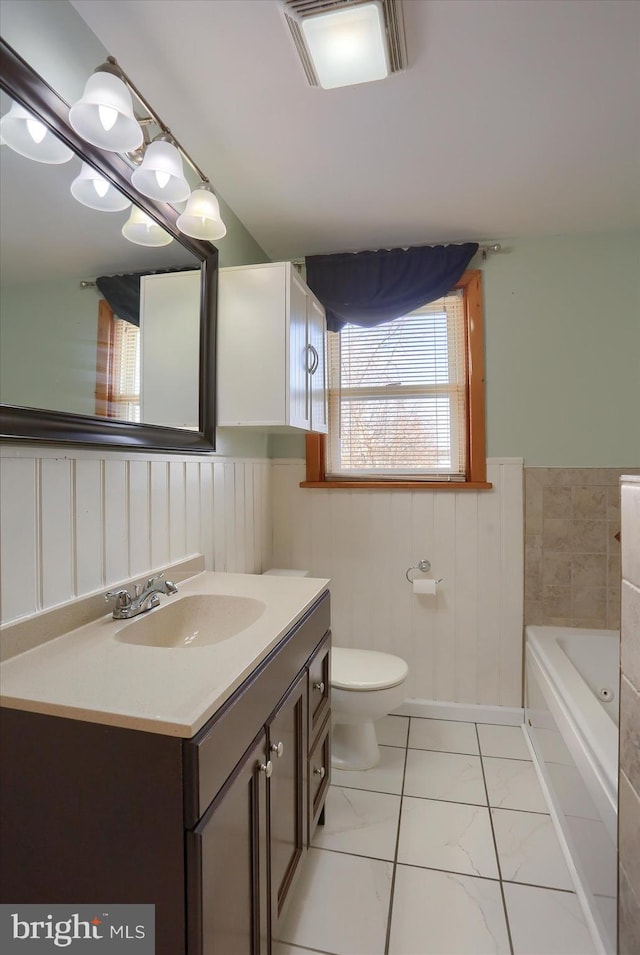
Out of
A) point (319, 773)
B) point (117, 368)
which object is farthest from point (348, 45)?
point (319, 773)

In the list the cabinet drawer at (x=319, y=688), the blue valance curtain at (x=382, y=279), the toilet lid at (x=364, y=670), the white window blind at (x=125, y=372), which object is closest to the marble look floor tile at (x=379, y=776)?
the toilet lid at (x=364, y=670)

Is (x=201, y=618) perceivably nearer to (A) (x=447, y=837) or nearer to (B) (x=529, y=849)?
(A) (x=447, y=837)

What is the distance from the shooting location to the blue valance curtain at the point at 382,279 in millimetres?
2336

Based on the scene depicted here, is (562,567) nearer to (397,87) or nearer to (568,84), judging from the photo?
(568,84)

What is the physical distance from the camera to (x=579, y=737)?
4.85ft

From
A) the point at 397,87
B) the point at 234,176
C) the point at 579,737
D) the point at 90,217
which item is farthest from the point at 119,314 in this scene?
the point at 579,737

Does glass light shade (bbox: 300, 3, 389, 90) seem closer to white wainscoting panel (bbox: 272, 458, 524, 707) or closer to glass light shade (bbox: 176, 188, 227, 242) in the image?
glass light shade (bbox: 176, 188, 227, 242)

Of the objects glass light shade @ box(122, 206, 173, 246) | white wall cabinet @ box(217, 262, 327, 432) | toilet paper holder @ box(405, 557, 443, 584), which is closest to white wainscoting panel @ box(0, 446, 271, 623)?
white wall cabinet @ box(217, 262, 327, 432)

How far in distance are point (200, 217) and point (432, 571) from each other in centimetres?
189

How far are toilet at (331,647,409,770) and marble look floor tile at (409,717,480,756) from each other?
26 cm

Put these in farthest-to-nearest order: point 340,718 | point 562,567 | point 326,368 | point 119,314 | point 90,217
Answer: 1. point 326,368
2. point 562,567
3. point 340,718
4. point 119,314
5. point 90,217

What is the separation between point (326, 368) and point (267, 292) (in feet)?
2.38

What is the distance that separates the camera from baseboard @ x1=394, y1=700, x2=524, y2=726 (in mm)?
2342

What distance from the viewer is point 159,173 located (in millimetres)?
1327
